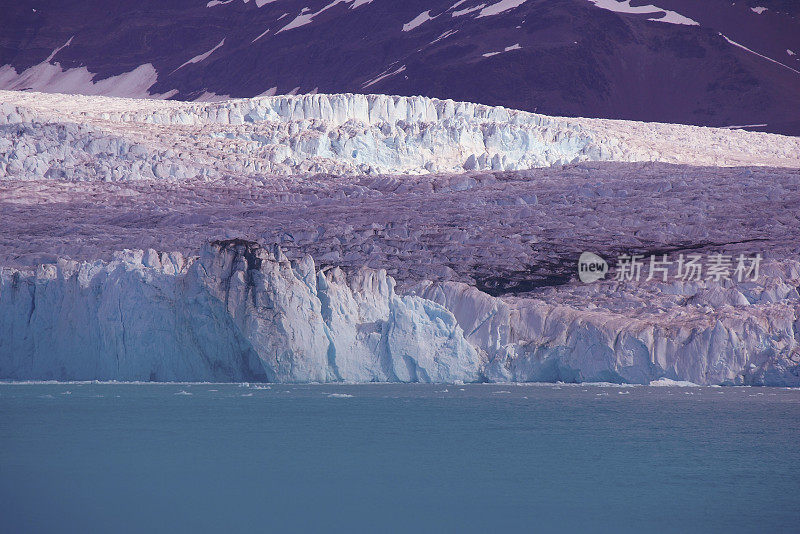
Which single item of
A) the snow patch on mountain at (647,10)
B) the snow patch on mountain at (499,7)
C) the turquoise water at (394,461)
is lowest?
the turquoise water at (394,461)

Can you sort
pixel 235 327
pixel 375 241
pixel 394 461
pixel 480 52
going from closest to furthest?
pixel 394 461
pixel 235 327
pixel 375 241
pixel 480 52

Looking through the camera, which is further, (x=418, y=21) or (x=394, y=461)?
(x=418, y=21)

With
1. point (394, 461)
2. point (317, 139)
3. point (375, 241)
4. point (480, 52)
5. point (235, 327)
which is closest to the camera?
point (394, 461)

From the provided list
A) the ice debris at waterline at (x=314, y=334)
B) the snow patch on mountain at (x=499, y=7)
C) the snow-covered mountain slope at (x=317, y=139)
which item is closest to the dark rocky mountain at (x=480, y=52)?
the snow patch on mountain at (x=499, y=7)

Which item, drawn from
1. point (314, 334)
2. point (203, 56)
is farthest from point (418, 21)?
point (314, 334)

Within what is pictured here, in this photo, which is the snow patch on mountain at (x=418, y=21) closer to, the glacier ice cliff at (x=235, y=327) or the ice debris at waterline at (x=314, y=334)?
the ice debris at waterline at (x=314, y=334)

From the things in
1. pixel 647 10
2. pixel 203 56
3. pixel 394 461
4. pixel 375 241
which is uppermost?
pixel 203 56

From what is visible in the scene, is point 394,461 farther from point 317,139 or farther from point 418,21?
point 418,21
